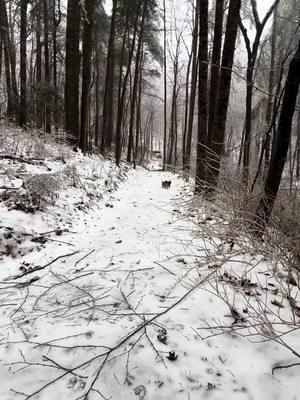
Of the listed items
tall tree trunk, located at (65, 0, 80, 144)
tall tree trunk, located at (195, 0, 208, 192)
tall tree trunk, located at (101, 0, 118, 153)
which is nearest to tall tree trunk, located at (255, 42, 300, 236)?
tall tree trunk, located at (195, 0, 208, 192)

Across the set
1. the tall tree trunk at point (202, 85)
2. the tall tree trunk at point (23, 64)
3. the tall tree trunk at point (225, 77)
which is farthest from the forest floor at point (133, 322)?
the tall tree trunk at point (23, 64)

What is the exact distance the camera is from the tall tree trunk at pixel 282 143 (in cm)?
288

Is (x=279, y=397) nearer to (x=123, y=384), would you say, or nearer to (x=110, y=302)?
(x=123, y=384)

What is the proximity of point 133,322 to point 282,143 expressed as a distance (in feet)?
7.57

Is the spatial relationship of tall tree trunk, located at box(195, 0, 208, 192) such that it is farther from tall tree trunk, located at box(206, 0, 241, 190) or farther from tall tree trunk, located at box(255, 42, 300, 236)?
tall tree trunk, located at box(255, 42, 300, 236)

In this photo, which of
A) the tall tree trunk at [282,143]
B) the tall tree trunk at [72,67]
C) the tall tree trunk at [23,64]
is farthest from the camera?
the tall tree trunk at [23,64]

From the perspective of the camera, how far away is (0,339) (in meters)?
1.99

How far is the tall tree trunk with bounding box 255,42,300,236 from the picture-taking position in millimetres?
2885

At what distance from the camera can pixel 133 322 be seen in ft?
7.12

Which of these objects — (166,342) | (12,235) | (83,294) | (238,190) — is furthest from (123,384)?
(238,190)

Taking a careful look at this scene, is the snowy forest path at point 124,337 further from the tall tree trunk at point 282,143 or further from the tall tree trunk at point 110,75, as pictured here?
the tall tree trunk at point 110,75

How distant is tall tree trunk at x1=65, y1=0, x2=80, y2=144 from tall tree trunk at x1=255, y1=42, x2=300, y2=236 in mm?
7270

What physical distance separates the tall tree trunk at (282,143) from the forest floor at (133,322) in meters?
0.55

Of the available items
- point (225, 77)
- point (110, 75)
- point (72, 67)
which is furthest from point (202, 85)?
point (110, 75)
